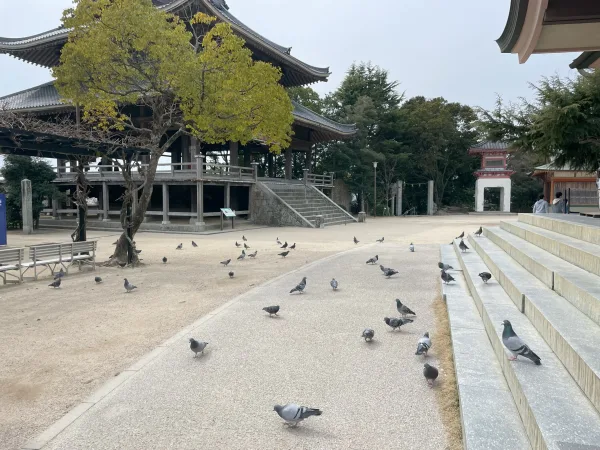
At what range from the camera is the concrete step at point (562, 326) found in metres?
2.88

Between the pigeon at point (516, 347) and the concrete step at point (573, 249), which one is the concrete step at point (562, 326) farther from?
the concrete step at point (573, 249)

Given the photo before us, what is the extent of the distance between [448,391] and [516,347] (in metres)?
0.69

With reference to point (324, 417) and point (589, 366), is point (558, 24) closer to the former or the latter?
point (589, 366)

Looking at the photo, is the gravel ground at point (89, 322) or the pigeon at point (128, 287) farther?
the pigeon at point (128, 287)

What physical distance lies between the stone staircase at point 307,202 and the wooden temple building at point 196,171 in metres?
0.09

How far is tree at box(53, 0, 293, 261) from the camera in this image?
32.3 ft

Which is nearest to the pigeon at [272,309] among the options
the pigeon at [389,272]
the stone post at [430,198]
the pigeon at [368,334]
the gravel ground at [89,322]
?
the gravel ground at [89,322]

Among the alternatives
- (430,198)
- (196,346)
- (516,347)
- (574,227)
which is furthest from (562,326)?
(430,198)

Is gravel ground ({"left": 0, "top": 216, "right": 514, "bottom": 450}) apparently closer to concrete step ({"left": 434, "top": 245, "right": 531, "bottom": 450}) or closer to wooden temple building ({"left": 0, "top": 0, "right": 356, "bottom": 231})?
concrete step ({"left": 434, "top": 245, "right": 531, "bottom": 450})

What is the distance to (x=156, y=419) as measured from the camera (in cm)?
334

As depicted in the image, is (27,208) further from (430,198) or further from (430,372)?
(430,198)

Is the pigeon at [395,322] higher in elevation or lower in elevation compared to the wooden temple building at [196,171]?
lower

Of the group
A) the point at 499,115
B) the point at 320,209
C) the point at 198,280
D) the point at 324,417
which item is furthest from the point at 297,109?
the point at 324,417

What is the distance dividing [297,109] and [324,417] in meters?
26.0
